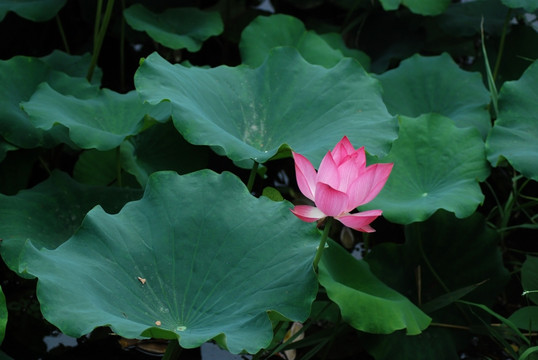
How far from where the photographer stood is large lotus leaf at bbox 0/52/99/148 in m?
2.02

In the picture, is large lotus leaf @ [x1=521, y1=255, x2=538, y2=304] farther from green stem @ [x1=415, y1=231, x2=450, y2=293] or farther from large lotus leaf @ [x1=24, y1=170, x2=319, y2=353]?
large lotus leaf @ [x1=24, y1=170, x2=319, y2=353]

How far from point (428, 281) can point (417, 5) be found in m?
1.03

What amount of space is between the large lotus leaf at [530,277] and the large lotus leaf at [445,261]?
9cm

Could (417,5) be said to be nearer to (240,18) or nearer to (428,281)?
(240,18)

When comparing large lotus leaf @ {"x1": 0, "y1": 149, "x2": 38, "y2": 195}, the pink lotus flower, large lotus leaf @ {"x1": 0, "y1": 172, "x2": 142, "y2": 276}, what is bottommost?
large lotus leaf @ {"x1": 0, "y1": 149, "x2": 38, "y2": 195}

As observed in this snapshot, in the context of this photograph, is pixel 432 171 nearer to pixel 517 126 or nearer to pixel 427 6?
pixel 517 126

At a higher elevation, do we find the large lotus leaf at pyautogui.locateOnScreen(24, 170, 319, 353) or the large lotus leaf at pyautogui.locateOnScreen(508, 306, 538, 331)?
the large lotus leaf at pyautogui.locateOnScreen(24, 170, 319, 353)

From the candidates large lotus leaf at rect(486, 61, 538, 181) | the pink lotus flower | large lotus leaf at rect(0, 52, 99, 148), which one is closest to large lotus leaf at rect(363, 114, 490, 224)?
large lotus leaf at rect(486, 61, 538, 181)

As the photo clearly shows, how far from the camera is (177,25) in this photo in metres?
2.54

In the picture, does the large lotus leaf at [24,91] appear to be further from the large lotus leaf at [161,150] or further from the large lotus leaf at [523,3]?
the large lotus leaf at [523,3]

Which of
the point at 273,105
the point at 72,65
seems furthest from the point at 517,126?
A: the point at 72,65

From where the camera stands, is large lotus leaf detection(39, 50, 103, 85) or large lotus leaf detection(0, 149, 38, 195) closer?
large lotus leaf detection(0, 149, 38, 195)

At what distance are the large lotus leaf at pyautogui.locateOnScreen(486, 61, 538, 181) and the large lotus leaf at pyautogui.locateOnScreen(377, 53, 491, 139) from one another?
0.19 m

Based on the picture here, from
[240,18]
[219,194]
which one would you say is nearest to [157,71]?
[219,194]
